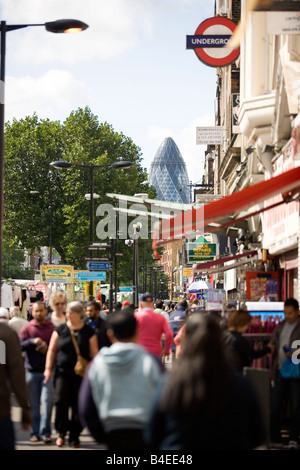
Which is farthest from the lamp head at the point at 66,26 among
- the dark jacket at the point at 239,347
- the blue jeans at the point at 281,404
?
the blue jeans at the point at 281,404

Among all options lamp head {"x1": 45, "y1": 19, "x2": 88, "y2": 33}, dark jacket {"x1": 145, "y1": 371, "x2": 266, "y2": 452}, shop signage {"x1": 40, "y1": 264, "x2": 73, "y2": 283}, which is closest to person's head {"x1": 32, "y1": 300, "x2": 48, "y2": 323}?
lamp head {"x1": 45, "y1": 19, "x2": 88, "y2": 33}

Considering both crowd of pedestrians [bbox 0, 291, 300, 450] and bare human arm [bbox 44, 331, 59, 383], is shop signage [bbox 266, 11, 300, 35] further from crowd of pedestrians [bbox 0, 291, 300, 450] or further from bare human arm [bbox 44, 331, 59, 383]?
crowd of pedestrians [bbox 0, 291, 300, 450]

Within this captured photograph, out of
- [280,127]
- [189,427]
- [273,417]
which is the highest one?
[280,127]

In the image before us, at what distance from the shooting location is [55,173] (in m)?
68.0

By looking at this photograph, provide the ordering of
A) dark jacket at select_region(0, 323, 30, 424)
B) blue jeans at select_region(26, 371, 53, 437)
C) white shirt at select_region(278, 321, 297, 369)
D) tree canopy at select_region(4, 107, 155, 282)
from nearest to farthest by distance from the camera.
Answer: dark jacket at select_region(0, 323, 30, 424) < white shirt at select_region(278, 321, 297, 369) < blue jeans at select_region(26, 371, 53, 437) < tree canopy at select_region(4, 107, 155, 282)

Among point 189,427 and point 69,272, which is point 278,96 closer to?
point 189,427

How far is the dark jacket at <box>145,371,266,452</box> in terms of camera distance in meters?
4.67

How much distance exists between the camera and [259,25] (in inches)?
817

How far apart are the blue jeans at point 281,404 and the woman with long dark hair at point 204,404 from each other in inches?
232

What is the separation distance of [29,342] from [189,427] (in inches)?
275

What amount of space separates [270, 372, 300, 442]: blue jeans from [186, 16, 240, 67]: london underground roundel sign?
48.3 feet

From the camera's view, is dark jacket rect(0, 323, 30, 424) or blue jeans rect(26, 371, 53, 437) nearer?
dark jacket rect(0, 323, 30, 424)

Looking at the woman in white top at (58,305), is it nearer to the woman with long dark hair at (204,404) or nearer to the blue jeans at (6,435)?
the blue jeans at (6,435)
